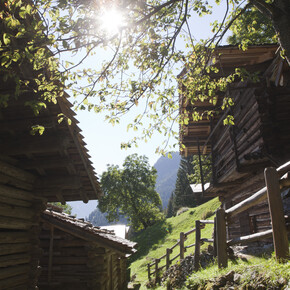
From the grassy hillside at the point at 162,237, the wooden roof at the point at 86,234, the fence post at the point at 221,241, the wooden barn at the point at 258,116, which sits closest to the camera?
the fence post at the point at 221,241

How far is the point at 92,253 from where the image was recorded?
914 cm

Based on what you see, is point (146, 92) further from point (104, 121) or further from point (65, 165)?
point (65, 165)

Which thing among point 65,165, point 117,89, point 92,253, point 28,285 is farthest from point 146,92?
point 92,253

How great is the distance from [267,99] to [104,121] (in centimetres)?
576

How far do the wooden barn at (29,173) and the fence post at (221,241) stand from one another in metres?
3.28

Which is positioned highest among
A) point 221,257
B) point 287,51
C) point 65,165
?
point 287,51

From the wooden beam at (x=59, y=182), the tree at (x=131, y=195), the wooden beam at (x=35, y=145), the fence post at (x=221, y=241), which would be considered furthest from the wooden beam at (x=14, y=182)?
the tree at (x=131, y=195)

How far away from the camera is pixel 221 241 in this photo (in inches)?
204

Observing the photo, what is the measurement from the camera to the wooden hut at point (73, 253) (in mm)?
8805

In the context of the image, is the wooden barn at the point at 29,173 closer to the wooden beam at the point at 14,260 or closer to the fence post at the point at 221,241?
the wooden beam at the point at 14,260

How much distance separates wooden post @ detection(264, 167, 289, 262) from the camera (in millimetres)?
3385

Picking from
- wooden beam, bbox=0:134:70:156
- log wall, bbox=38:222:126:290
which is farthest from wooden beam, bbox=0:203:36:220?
log wall, bbox=38:222:126:290

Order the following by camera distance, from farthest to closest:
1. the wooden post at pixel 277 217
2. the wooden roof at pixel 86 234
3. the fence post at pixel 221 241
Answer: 1. the wooden roof at pixel 86 234
2. the fence post at pixel 221 241
3. the wooden post at pixel 277 217

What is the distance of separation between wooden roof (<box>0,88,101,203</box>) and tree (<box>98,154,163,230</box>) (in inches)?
1360
